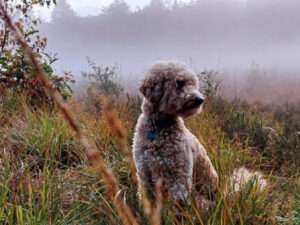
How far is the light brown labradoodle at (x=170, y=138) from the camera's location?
331 centimetres

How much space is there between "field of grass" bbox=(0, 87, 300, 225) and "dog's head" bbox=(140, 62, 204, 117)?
435mm

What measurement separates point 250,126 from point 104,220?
4.31 metres

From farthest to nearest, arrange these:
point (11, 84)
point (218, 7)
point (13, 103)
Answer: point (218, 7) → point (11, 84) → point (13, 103)

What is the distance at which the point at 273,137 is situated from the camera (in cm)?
655

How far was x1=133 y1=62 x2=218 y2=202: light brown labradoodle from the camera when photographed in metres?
3.31

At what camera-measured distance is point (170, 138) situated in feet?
11.0

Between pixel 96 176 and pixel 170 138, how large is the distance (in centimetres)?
75

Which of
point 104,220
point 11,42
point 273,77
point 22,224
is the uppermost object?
point 11,42

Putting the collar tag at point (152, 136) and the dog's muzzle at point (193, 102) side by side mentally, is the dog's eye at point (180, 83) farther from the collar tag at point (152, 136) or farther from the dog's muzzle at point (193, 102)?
the collar tag at point (152, 136)

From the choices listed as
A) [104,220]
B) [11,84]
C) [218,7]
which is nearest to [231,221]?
[104,220]

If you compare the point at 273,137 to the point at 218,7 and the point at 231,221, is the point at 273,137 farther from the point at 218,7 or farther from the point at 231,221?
the point at 218,7

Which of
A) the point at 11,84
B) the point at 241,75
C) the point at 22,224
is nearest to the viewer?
the point at 22,224

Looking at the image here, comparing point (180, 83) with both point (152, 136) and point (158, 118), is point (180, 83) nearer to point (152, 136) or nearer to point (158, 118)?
point (158, 118)

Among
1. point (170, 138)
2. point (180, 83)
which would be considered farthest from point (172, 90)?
point (170, 138)
